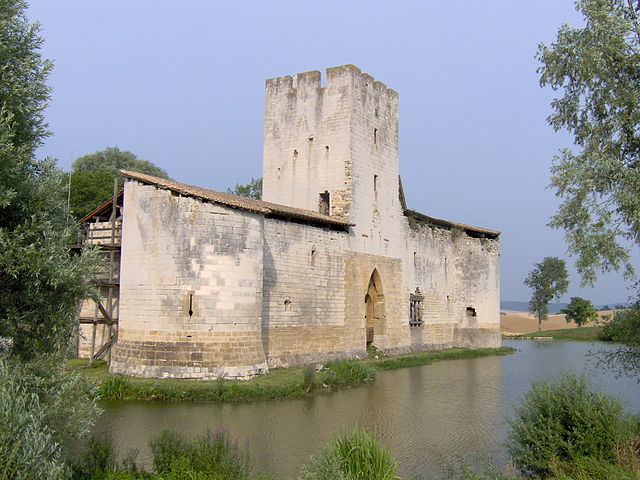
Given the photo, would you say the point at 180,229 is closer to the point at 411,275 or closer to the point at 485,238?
the point at 411,275

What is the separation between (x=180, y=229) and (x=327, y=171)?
9015mm

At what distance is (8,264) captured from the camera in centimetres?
659

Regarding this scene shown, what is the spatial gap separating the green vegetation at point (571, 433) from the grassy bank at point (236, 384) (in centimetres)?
709

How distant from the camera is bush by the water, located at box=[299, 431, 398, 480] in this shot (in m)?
7.14

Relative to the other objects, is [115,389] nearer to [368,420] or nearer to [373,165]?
[368,420]

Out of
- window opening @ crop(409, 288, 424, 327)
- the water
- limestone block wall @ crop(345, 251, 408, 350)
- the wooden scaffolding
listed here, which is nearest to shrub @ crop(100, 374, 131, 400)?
the water

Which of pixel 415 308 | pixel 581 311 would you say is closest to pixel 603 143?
pixel 415 308

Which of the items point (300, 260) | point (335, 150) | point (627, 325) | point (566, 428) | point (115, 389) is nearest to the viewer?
point (566, 428)

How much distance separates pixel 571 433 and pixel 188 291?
33.6ft

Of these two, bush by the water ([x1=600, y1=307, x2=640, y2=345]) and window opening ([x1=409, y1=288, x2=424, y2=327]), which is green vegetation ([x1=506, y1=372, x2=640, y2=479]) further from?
window opening ([x1=409, y1=288, x2=424, y2=327])

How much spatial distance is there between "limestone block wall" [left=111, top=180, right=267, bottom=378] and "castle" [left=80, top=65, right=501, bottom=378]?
0.10 feet

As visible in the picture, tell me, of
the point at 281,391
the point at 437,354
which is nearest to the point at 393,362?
the point at 437,354

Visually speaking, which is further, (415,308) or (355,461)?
(415,308)

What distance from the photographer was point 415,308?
28391 millimetres
